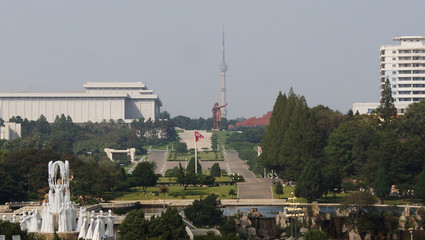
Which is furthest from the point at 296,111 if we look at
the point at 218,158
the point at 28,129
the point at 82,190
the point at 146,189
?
the point at 28,129

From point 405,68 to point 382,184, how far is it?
7782 cm

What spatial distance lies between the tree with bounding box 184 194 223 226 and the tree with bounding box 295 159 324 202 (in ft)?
44.9

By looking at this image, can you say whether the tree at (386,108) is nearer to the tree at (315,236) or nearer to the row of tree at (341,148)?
the row of tree at (341,148)

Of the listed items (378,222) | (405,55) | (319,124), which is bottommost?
(378,222)

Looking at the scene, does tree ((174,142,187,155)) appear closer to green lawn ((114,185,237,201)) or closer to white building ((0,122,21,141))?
white building ((0,122,21,141))

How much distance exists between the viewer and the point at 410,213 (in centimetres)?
7619

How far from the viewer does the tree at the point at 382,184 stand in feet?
280

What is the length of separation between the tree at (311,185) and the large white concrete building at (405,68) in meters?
74.9

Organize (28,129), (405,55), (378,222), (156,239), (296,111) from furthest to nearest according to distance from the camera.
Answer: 1. (28,129)
2. (405,55)
3. (296,111)
4. (378,222)
5. (156,239)

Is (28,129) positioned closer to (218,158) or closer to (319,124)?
(218,158)

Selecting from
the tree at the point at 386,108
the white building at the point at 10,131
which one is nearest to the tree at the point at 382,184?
the tree at the point at 386,108

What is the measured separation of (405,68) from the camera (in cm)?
16025

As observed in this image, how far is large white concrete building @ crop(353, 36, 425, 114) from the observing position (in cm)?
15975

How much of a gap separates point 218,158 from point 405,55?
115ft
